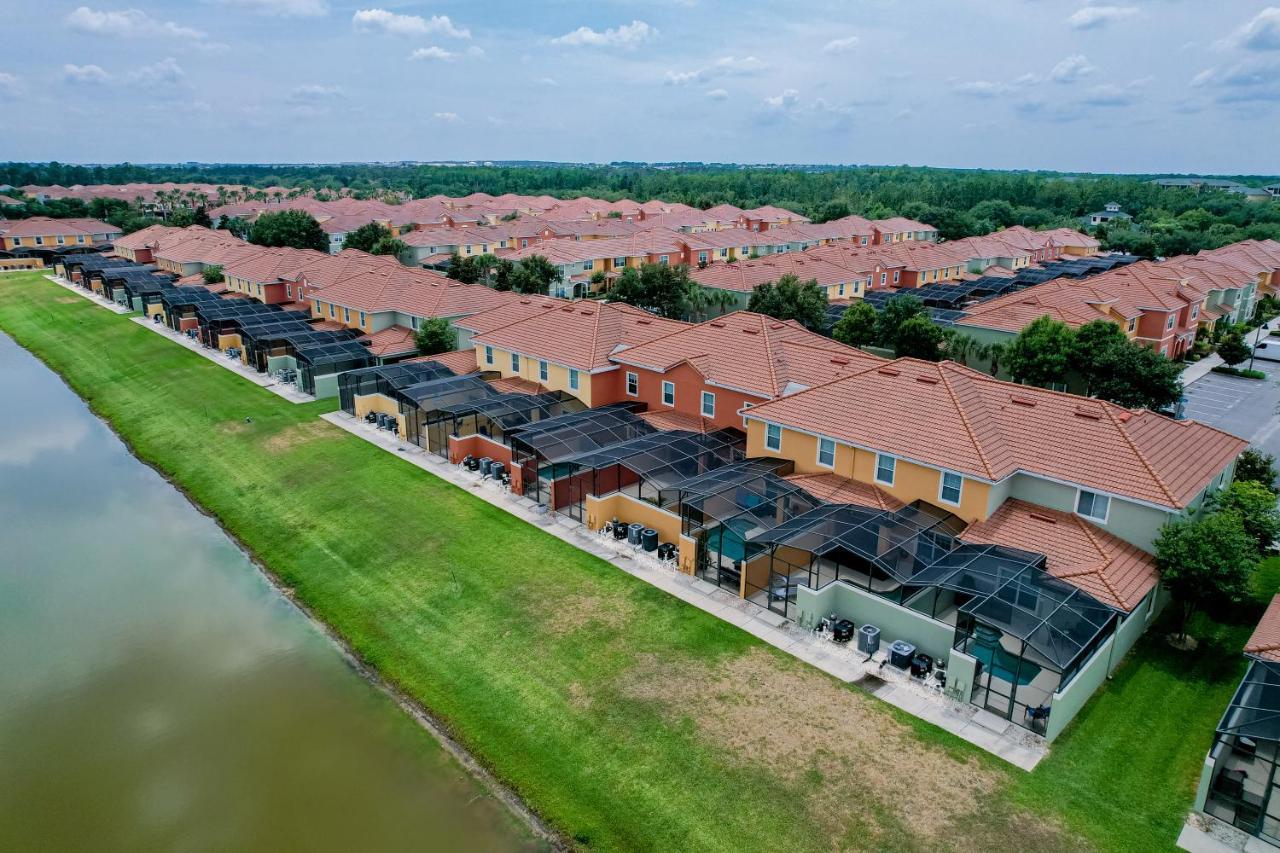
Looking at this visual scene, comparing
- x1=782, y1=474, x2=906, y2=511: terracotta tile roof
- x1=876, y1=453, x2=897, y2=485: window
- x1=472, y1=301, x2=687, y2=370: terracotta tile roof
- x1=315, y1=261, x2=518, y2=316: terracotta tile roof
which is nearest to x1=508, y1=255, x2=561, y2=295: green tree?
x1=315, y1=261, x2=518, y2=316: terracotta tile roof

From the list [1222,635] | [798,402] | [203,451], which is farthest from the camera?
[203,451]

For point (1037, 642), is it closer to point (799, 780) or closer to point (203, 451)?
point (799, 780)

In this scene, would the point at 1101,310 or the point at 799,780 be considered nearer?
the point at 799,780

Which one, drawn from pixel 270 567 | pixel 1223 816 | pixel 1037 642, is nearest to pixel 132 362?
pixel 270 567

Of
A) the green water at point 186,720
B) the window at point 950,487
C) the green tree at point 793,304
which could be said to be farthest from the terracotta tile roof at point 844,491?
the green tree at point 793,304

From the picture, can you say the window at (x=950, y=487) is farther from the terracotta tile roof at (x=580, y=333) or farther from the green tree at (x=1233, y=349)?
the green tree at (x=1233, y=349)

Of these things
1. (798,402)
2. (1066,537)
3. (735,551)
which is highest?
(798,402)

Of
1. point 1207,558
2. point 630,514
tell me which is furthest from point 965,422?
point 630,514

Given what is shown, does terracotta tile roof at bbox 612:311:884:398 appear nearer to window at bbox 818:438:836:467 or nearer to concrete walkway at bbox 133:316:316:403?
window at bbox 818:438:836:467
